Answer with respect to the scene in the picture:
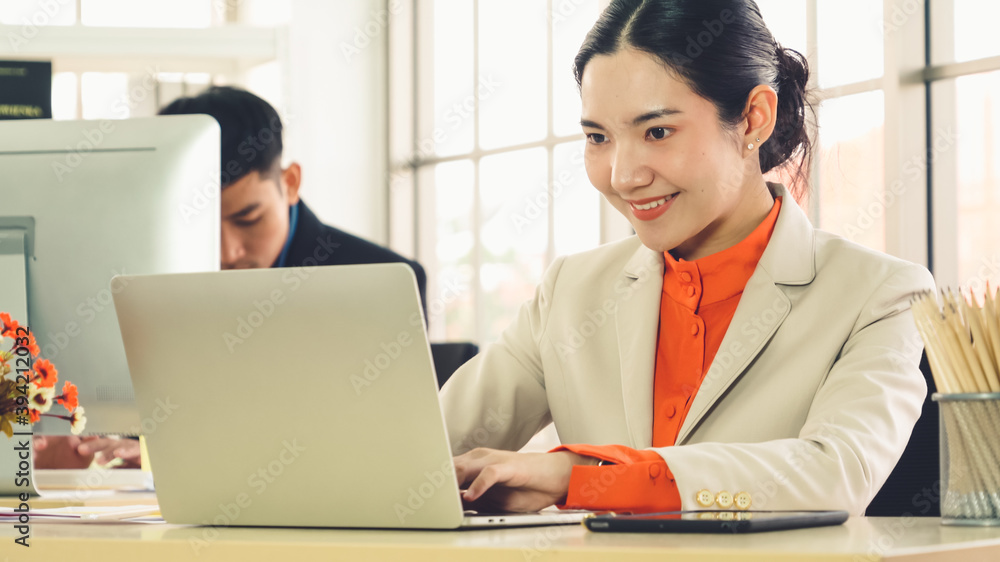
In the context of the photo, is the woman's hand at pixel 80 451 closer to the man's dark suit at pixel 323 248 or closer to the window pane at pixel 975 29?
the man's dark suit at pixel 323 248

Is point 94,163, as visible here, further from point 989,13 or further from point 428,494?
point 989,13

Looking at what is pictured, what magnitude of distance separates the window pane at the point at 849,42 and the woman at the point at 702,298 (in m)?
1.51

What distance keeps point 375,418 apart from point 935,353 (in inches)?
19.6

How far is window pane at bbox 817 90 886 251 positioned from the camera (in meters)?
2.93

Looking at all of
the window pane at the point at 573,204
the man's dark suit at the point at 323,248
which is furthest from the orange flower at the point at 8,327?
the window pane at the point at 573,204

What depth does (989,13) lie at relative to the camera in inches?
107

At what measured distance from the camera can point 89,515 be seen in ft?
3.66

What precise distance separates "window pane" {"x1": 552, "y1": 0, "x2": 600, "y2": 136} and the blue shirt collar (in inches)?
65.6

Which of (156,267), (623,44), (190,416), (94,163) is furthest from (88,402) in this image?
(623,44)

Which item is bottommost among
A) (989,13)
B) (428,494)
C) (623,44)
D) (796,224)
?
(428,494)

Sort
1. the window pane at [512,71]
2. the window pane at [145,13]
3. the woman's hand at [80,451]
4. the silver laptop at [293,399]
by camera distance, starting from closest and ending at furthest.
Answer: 1. the silver laptop at [293,399]
2. the woman's hand at [80,451]
3. the window pane at [512,71]
4. the window pane at [145,13]

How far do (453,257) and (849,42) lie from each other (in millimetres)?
2238

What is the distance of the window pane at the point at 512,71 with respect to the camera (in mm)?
4320

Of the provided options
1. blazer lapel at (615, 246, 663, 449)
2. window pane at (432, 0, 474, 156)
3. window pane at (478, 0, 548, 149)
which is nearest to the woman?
blazer lapel at (615, 246, 663, 449)
